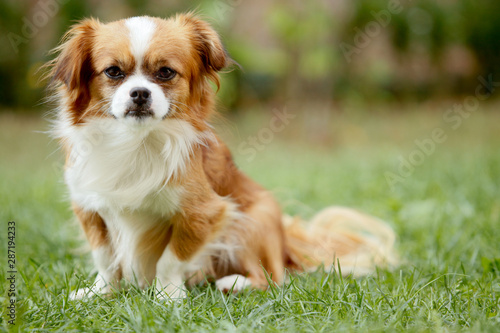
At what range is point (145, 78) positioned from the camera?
90.7 inches

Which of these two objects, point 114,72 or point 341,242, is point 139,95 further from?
point 341,242

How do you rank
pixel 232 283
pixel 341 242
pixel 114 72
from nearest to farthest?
pixel 114 72, pixel 232 283, pixel 341 242

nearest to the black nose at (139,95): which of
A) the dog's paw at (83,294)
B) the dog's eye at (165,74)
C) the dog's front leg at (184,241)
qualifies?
the dog's eye at (165,74)

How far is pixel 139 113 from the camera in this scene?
7.37ft

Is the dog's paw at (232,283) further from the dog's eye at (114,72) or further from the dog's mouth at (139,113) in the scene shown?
the dog's eye at (114,72)

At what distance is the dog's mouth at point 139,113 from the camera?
2.24 meters

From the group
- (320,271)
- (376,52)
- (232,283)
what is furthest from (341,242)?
(376,52)

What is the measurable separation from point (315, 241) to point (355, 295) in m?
1.18

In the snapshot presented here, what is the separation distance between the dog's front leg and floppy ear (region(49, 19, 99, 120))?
787mm

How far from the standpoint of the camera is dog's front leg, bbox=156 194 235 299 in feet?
8.02

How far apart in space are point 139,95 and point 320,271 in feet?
4.93

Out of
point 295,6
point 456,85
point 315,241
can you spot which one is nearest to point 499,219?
point 315,241

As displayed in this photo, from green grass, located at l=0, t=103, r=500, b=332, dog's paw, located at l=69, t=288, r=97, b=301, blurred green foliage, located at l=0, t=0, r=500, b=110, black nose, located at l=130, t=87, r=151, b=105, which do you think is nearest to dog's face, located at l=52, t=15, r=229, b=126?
black nose, located at l=130, t=87, r=151, b=105

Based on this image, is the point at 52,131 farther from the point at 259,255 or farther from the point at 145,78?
the point at 259,255
